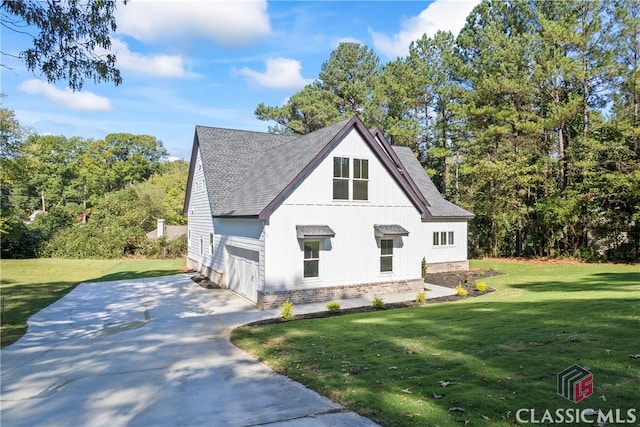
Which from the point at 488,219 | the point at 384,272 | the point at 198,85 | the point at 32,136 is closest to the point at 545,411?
the point at 384,272

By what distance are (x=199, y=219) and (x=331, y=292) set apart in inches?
474

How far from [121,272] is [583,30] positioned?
3584 centimetres

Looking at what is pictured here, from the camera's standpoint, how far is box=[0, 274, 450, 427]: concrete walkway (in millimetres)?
6043

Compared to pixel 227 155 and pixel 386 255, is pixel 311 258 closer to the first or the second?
pixel 386 255

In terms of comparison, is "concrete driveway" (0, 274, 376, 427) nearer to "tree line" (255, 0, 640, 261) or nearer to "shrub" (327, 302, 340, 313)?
"shrub" (327, 302, 340, 313)

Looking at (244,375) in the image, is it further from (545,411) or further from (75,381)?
(545,411)

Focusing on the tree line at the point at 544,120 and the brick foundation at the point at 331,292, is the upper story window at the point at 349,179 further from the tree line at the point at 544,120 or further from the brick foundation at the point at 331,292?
the tree line at the point at 544,120

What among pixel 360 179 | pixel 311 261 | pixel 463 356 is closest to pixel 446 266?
pixel 360 179

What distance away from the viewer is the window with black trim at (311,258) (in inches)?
618

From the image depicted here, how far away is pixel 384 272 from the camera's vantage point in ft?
57.9

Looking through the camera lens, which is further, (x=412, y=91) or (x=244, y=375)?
(x=412, y=91)

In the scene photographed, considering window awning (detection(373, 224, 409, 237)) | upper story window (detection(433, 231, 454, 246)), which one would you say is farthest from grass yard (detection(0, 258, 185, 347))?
upper story window (detection(433, 231, 454, 246))

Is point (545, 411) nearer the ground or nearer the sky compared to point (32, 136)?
nearer the ground

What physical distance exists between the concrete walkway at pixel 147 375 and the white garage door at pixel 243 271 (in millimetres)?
1241
